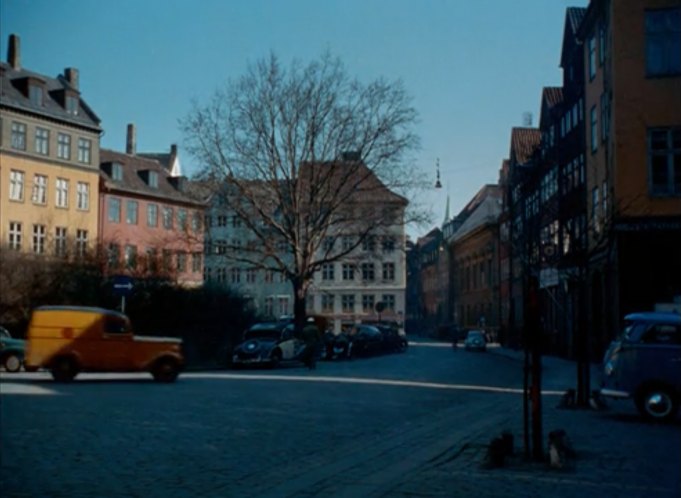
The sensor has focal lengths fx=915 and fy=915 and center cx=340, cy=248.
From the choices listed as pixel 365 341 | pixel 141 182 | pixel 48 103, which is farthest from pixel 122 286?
pixel 141 182

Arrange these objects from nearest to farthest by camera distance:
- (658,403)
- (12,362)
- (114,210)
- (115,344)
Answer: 1. (658,403)
2. (115,344)
3. (12,362)
4. (114,210)

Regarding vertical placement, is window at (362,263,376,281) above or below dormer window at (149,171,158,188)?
below

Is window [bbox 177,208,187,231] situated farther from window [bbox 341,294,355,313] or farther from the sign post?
window [bbox 341,294,355,313]

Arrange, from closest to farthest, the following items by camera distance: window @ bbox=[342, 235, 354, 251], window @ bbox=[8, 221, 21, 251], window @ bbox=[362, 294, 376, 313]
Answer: window @ bbox=[8, 221, 21, 251] → window @ bbox=[342, 235, 354, 251] → window @ bbox=[362, 294, 376, 313]

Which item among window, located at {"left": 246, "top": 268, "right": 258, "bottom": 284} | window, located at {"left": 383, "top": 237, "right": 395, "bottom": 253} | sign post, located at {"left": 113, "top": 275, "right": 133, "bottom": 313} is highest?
window, located at {"left": 383, "top": 237, "right": 395, "bottom": 253}

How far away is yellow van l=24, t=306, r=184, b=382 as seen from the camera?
23.3 metres

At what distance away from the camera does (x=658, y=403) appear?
659 inches

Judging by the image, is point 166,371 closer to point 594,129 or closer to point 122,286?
point 122,286

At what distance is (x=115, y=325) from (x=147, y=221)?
26137 mm

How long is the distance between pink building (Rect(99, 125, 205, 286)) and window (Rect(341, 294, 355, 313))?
36980mm

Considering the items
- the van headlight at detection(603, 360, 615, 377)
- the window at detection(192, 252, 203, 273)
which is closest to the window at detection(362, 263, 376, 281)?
the window at detection(192, 252, 203, 273)

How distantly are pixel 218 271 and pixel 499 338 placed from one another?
89.9 feet

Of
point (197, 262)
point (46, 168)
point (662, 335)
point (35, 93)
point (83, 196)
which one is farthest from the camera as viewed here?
point (197, 262)

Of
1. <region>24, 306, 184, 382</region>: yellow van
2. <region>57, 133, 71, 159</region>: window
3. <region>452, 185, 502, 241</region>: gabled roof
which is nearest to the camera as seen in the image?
<region>24, 306, 184, 382</region>: yellow van
